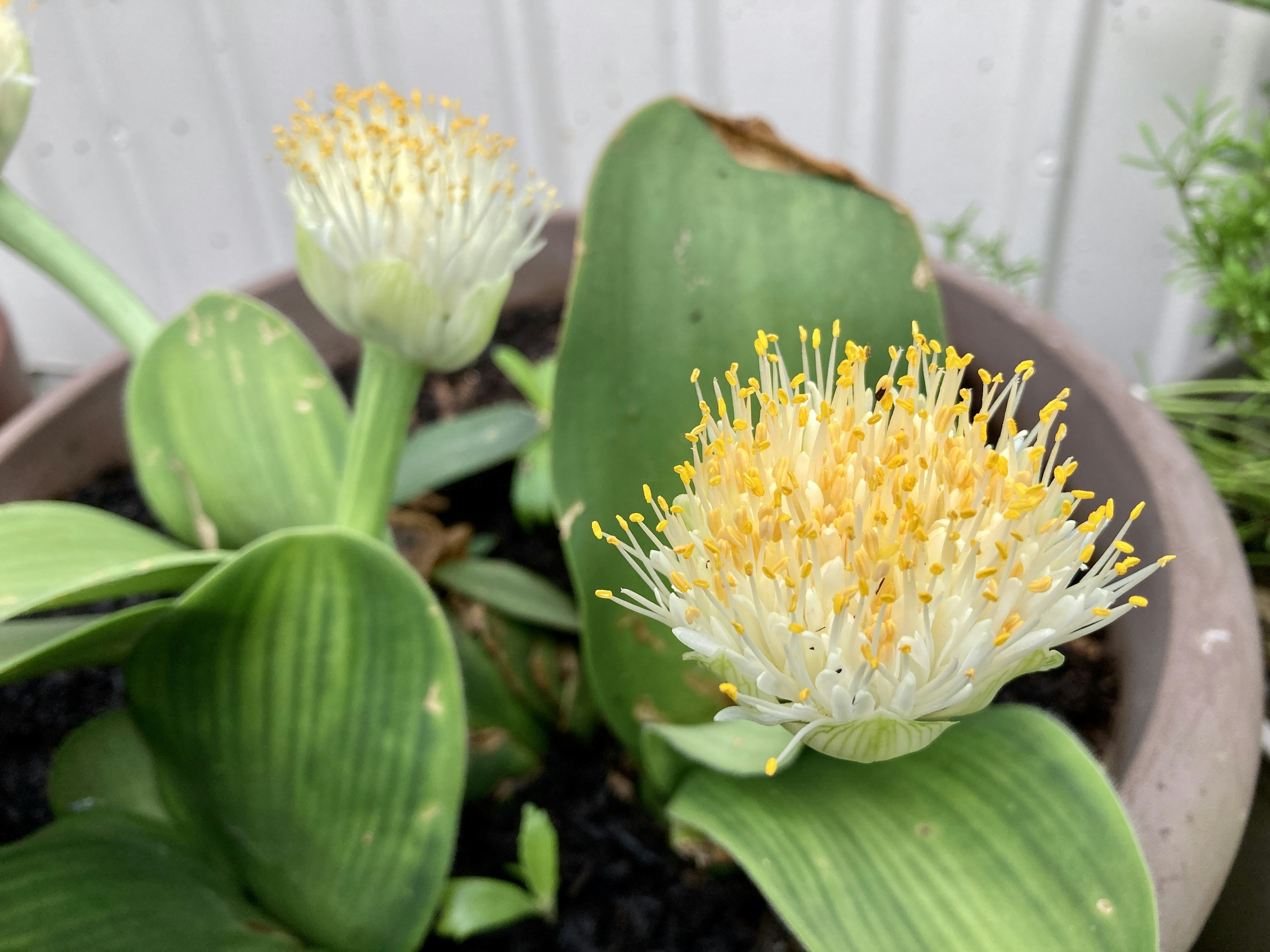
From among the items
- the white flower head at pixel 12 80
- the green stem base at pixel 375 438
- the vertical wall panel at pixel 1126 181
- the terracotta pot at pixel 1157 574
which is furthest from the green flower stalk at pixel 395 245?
the vertical wall panel at pixel 1126 181

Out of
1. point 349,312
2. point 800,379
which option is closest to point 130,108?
point 349,312

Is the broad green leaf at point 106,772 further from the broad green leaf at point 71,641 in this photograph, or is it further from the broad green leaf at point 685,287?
the broad green leaf at point 685,287

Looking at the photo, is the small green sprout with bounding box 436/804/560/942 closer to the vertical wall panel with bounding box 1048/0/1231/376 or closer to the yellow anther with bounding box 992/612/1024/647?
the yellow anther with bounding box 992/612/1024/647

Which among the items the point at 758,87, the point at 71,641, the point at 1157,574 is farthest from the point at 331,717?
the point at 758,87

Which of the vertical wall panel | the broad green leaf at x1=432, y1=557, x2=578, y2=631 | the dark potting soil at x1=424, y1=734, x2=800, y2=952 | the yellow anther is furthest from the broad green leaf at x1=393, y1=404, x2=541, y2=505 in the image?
the vertical wall panel

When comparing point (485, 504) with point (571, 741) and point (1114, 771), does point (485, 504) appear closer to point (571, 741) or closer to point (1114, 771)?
point (571, 741)
